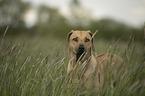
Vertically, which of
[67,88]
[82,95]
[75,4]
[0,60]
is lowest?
[82,95]

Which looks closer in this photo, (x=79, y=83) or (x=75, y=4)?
(x=79, y=83)

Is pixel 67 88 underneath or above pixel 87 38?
underneath

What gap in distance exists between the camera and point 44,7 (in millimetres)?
45844

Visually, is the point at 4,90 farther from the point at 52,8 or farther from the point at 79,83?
the point at 52,8

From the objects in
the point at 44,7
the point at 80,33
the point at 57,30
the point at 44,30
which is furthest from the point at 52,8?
the point at 80,33

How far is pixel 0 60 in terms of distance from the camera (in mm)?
2885

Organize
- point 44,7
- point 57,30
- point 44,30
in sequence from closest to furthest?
point 57,30, point 44,30, point 44,7

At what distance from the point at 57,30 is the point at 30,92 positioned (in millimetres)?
22183

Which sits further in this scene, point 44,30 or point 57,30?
point 44,30

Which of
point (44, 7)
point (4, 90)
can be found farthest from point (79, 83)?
point (44, 7)

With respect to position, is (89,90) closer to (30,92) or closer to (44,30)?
(30,92)

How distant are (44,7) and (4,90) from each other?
45.9 meters

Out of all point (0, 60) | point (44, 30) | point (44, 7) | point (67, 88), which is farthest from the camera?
point (44, 7)

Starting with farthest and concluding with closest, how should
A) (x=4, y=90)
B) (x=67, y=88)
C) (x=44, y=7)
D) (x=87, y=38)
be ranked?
→ (x=44, y=7), (x=87, y=38), (x=67, y=88), (x=4, y=90)
